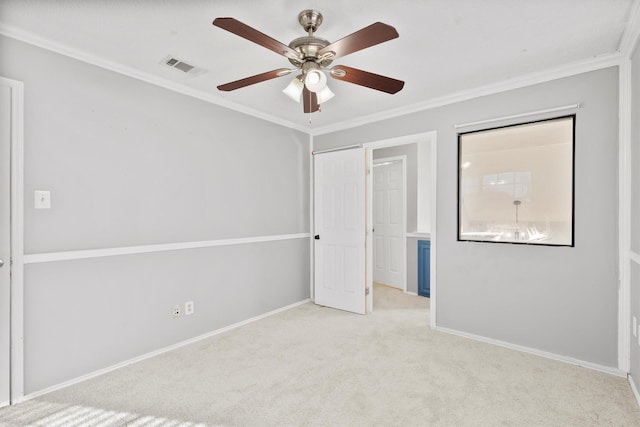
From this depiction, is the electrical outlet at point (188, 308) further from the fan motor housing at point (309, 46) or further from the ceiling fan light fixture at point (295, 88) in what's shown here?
the fan motor housing at point (309, 46)

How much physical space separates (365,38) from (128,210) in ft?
7.27

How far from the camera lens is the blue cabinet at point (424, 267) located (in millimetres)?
4680

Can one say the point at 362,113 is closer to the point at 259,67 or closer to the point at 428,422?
the point at 259,67

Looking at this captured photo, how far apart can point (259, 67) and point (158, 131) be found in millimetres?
1054

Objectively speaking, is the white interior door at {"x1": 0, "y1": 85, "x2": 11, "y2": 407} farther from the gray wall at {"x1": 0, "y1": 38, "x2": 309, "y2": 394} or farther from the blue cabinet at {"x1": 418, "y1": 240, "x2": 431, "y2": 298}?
the blue cabinet at {"x1": 418, "y1": 240, "x2": 431, "y2": 298}

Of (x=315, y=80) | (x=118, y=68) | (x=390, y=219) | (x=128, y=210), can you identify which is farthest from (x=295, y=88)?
(x=390, y=219)

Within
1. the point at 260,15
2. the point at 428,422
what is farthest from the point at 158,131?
the point at 428,422

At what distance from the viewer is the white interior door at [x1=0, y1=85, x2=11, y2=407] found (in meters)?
2.04

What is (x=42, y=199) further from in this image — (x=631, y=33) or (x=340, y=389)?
(x=631, y=33)

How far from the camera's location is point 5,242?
2.06 meters

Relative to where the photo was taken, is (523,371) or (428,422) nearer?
(428,422)

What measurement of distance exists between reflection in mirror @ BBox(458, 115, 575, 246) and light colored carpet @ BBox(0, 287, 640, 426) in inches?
41.6

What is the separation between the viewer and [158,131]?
284cm

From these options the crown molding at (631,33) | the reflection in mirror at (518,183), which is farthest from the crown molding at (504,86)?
the reflection in mirror at (518,183)
